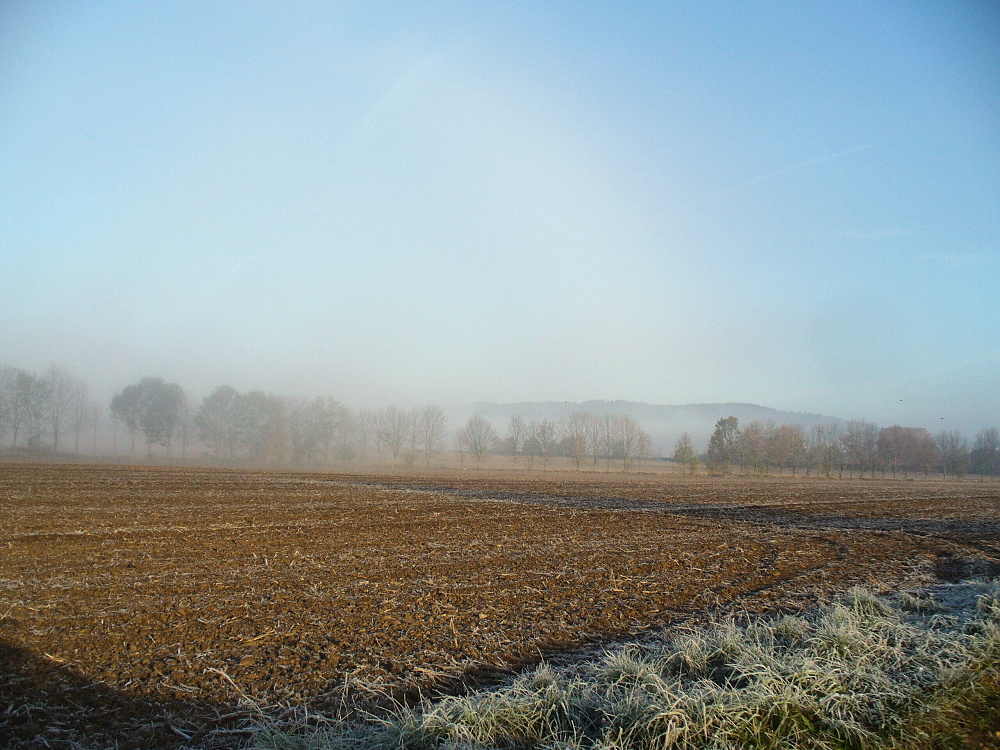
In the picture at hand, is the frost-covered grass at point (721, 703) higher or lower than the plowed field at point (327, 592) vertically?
higher

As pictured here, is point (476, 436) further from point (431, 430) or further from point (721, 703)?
point (721, 703)

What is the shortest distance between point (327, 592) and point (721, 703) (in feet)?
20.4

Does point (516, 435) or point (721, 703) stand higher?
point (721, 703)

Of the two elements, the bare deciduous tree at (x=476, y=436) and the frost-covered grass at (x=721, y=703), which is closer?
the frost-covered grass at (x=721, y=703)

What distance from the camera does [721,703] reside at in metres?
3.90

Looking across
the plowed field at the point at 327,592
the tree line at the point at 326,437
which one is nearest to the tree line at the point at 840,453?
the tree line at the point at 326,437

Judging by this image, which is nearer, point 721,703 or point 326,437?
point 721,703

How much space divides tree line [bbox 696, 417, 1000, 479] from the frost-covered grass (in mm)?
84216

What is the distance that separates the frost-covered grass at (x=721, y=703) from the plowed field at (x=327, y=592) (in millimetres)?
1083

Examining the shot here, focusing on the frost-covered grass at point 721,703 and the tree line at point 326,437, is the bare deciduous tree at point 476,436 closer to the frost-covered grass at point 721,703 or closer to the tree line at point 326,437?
the tree line at point 326,437

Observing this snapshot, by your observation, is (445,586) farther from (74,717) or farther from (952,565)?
(952,565)

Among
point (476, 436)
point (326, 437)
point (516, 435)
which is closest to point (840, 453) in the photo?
point (516, 435)

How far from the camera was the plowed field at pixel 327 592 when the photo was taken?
496cm

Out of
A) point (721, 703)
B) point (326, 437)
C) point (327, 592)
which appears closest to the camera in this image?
point (721, 703)
